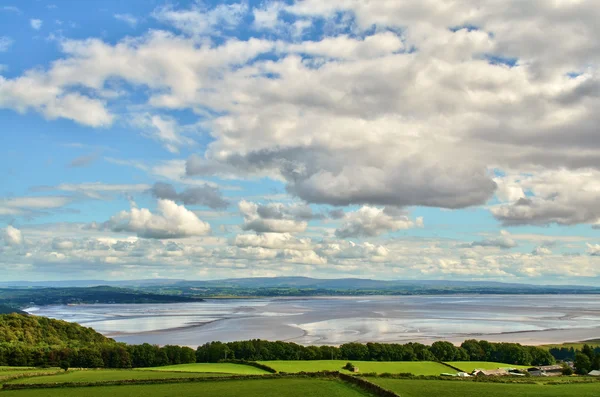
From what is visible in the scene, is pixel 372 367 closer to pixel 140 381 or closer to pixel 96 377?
pixel 140 381

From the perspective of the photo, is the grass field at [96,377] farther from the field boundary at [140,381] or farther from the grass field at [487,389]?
the grass field at [487,389]

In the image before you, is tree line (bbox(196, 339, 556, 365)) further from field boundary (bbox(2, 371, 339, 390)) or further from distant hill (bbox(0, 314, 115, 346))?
field boundary (bbox(2, 371, 339, 390))

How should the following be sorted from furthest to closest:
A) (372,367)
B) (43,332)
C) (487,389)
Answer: (43,332) → (372,367) → (487,389)

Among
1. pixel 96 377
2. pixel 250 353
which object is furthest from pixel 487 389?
pixel 250 353

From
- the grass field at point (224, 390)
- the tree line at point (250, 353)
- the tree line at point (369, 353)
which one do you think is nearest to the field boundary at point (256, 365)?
the tree line at point (369, 353)

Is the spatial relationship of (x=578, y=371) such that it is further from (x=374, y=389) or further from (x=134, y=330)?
(x=134, y=330)

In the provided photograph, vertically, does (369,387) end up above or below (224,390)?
above
